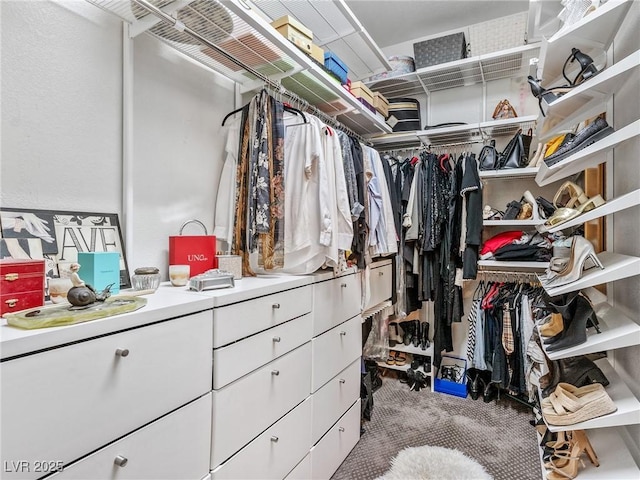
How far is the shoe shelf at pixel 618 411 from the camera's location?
901 mm

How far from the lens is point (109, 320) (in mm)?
778

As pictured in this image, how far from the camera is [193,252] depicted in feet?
4.75

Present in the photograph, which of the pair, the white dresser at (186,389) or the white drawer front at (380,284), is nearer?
the white dresser at (186,389)

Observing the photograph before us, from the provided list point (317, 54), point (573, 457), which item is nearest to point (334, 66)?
point (317, 54)

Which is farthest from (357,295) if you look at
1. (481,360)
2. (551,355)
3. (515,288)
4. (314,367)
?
(515,288)

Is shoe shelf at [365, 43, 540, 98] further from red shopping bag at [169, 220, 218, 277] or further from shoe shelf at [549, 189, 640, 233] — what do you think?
red shopping bag at [169, 220, 218, 277]

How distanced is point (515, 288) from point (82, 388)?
274 centimetres

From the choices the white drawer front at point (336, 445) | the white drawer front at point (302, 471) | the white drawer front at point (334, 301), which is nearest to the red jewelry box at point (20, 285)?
the white drawer front at point (334, 301)

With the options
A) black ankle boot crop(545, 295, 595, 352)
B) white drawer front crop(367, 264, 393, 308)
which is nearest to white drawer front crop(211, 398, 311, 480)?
white drawer front crop(367, 264, 393, 308)

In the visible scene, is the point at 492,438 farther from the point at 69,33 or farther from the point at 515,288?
the point at 69,33

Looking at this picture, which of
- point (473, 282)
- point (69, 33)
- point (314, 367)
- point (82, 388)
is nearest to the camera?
point (82, 388)

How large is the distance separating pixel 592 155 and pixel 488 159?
1481mm

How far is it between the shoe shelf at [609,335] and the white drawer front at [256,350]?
0.94m

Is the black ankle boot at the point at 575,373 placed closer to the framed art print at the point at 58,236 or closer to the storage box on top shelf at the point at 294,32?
the framed art print at the point at 58,236
